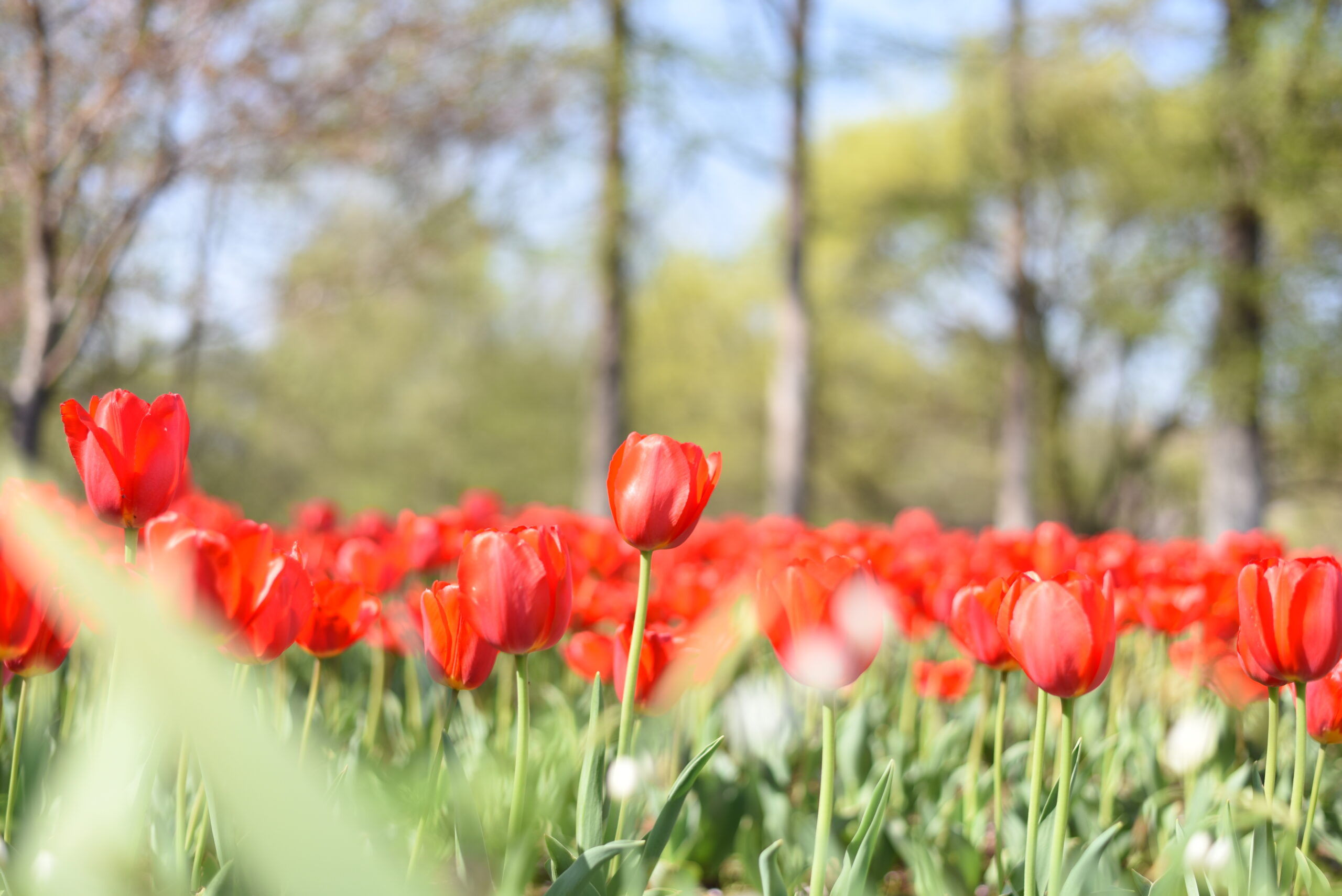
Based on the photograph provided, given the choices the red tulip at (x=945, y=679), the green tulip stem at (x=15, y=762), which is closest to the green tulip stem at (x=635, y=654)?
the green tulip stem at (x=15, y=762)

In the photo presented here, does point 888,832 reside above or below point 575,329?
below

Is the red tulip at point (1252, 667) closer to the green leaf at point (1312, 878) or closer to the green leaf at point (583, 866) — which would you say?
the green leaf at point (1312, 878)

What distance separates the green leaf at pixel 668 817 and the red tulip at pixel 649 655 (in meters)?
0.26

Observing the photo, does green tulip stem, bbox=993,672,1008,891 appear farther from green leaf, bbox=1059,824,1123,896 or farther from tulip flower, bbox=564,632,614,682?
tulip flower, bbox=564,632,614,682

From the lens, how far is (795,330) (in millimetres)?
9336

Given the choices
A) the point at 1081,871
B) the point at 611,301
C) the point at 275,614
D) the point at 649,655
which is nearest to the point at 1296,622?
the point at 1081,871

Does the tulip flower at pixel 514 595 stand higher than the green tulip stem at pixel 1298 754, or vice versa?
the tulip flower at pixel 514 595

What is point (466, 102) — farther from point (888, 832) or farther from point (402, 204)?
point (888, 832)

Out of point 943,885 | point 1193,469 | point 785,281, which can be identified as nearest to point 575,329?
point 785,281

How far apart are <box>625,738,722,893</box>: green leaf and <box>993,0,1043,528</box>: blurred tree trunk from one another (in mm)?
10968

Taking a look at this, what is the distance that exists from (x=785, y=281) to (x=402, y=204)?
11.6ft

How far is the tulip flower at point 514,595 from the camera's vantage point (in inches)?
40.4

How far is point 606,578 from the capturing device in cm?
248

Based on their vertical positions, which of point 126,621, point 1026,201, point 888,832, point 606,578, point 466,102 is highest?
point 1026,201
